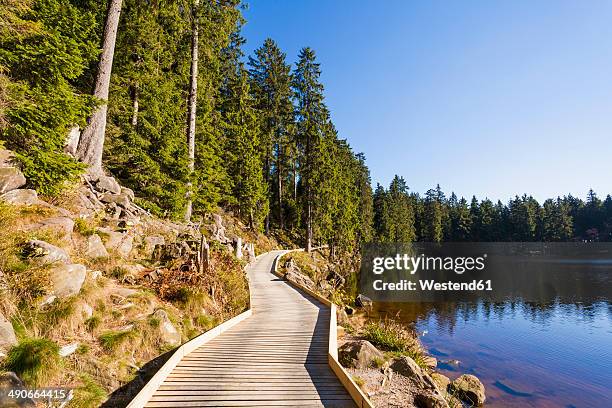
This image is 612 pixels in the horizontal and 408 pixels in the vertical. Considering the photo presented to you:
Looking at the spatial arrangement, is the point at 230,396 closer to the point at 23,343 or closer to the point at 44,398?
the point at 44,398

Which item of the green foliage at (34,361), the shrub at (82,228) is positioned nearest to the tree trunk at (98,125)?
the shrub at (82,228)

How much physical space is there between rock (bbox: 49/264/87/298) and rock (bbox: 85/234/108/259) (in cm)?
174

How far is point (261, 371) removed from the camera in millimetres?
7332

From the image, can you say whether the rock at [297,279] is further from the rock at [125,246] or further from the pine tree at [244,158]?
the pine tree at [244,158]

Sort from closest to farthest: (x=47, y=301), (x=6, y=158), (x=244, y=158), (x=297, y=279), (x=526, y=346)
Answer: (x=47, y=301) → (x=6, y=158) → (x=526, y=346) → (x=297, y=279) → (x=244, y=158)

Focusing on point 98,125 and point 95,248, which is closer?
point 95,248

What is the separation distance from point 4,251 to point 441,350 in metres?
20.1

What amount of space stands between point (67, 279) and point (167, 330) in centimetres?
267

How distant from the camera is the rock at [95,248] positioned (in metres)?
9.16

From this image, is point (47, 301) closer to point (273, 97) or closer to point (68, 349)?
point (68, 349)

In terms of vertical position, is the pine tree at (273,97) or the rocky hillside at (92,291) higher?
the pine tree at (273,97)

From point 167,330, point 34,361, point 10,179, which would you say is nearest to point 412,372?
point 167,330

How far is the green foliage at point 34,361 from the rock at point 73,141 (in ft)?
26.8

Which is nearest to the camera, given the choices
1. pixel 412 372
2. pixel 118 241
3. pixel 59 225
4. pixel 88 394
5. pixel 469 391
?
pixel 88 394
